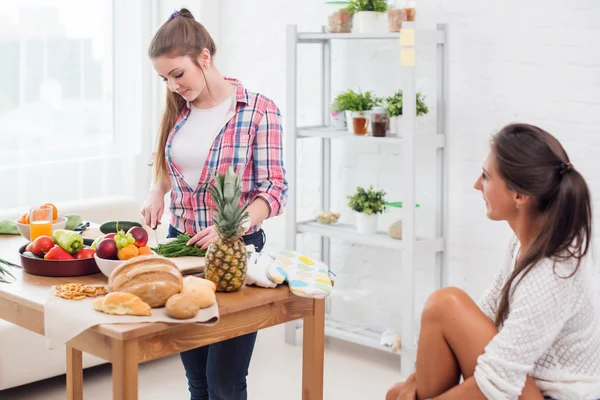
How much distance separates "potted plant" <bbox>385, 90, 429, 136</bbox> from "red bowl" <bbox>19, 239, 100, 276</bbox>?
177cm

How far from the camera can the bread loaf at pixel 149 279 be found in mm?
1853

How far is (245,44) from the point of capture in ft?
15.1

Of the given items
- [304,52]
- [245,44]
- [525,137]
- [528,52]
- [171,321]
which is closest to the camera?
[171,321]

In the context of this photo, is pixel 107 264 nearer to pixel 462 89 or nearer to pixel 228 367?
pixel 228 367

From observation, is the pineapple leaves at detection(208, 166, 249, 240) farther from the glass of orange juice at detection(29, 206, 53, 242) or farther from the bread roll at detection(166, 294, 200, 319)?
the glass of orange juice at detection(29, 206, 53, 242)

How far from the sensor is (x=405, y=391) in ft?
6.93

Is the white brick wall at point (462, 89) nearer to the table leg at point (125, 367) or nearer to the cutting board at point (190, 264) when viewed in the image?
the cutting board at point (190, 264)

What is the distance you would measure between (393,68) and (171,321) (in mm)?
2398

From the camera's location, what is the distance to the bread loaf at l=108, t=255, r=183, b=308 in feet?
6.08

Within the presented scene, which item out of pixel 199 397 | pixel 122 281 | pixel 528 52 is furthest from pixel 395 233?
pixel 122 281

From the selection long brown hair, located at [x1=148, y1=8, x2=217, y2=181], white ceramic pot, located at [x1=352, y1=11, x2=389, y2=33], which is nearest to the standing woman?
long brown hair, located at [x1=148, y1=8, x2=217, y2=181]

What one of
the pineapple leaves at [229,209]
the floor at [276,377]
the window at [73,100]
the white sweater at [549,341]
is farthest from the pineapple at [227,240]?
the window at [73,100]

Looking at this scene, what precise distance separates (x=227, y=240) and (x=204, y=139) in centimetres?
52

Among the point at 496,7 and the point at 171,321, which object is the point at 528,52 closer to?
the point at 496,7
